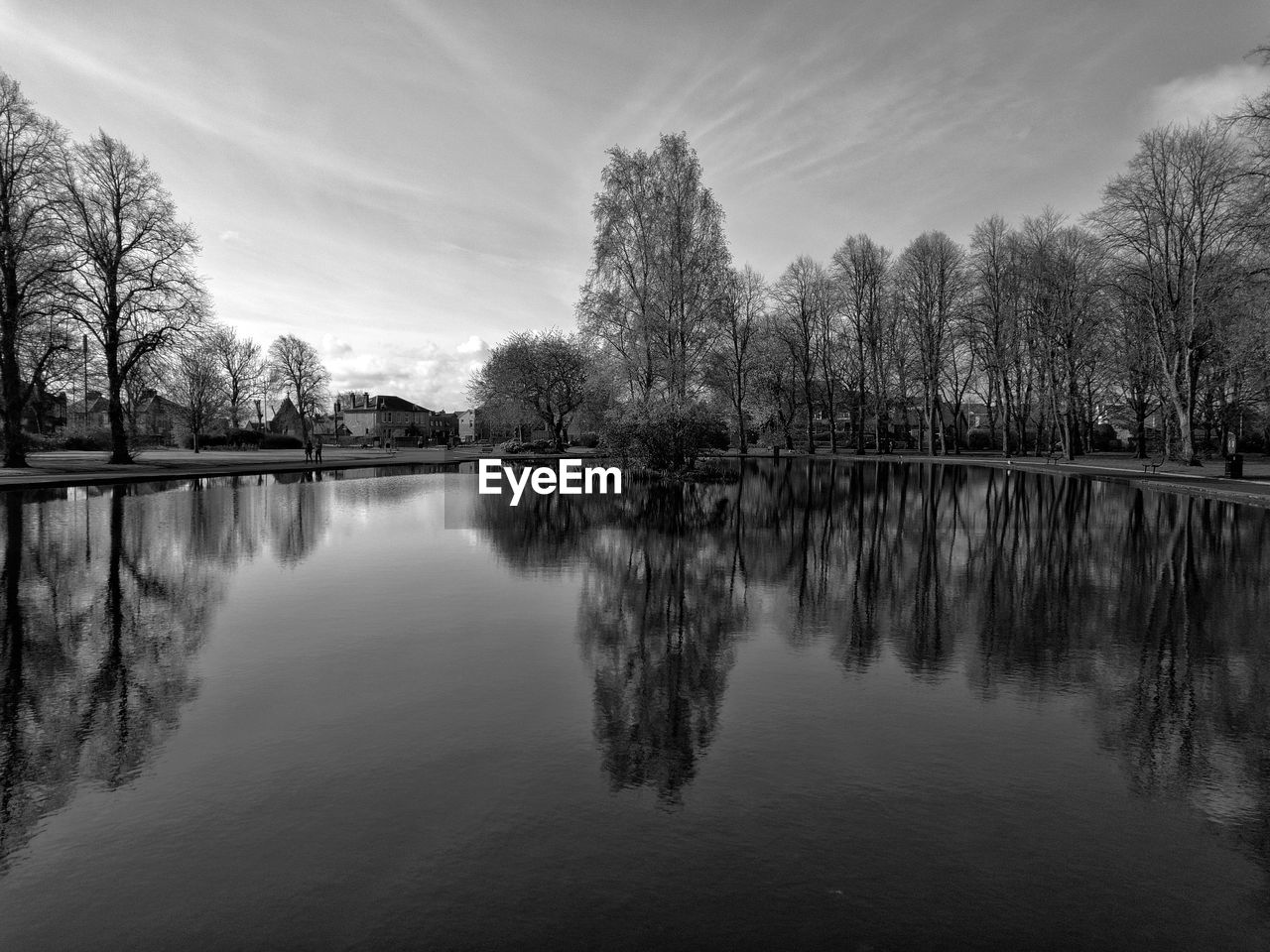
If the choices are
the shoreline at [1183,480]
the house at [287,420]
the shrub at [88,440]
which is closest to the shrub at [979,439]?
the shoreline at [1183,480]

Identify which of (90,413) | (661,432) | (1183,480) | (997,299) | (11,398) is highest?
(997,299)

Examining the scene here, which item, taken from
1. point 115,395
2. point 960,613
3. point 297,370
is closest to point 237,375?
point 297,370

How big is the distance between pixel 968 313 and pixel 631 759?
61735 mm

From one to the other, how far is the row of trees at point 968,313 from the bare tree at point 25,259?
86.5 ft

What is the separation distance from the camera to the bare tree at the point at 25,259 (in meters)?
35.1

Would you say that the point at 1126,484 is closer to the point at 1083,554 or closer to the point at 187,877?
the point at 1083,554

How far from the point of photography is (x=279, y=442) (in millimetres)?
84688

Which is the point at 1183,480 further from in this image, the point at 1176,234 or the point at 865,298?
the point at 865,298

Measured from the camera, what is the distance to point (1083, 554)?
15234mm

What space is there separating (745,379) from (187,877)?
76.1 m

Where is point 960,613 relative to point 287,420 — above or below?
below

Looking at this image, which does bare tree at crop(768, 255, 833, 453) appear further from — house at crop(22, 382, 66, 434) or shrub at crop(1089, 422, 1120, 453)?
house at crop(22, 382, 66, 434)

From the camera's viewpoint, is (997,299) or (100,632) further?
(997,299)

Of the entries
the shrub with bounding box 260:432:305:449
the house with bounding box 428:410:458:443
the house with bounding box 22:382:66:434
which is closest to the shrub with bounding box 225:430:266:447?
the shrub with bounding box 260:432:305:449
